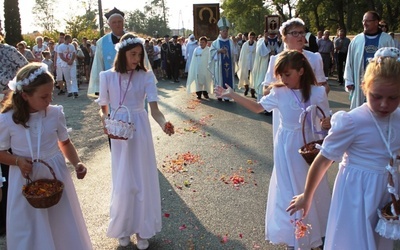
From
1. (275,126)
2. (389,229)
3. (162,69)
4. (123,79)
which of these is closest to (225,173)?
(275,126)

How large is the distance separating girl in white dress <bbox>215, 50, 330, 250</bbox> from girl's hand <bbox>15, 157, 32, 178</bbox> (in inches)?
68.0

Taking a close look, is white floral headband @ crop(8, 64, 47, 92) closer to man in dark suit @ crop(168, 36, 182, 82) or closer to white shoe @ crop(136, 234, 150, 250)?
white shoe @ crop(136, 234, 150, 250)

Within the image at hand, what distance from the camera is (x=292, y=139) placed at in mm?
3730

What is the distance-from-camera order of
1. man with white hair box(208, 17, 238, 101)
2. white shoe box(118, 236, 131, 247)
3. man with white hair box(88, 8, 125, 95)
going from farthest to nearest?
man with white hair box(208, 17, 238, 101)
man with white hair box(88, 8, 125, 95)
white shoe box(118, 236, 131, 247)

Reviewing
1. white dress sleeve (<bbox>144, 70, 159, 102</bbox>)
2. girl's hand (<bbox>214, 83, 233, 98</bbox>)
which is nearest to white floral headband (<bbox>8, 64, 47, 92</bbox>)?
white dress sleeve (<bbox>144, 70, 159, 102</bbox>)

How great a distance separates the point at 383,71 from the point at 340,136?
430 mm

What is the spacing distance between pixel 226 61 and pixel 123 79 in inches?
397

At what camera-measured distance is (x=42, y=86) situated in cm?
313

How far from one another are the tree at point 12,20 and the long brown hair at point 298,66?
18338 mm

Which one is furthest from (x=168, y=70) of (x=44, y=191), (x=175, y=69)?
(x=44, y=191)

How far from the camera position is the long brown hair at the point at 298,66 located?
3590mm

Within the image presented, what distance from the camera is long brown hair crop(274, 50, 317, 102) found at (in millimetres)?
3590

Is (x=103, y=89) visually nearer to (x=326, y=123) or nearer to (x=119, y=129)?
(x=119, y=129)

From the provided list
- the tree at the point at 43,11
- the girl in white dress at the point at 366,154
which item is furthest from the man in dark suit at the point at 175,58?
the tree at the point at 43,11
